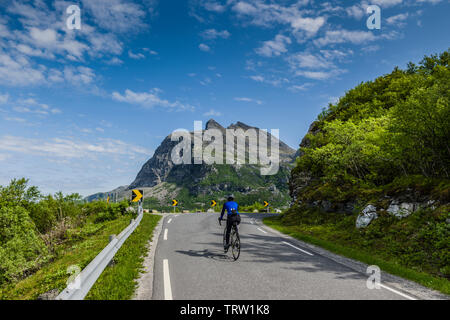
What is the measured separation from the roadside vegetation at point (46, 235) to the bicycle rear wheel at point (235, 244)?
4.79m

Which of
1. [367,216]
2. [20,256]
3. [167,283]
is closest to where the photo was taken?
[167,283]

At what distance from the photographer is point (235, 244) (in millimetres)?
8734

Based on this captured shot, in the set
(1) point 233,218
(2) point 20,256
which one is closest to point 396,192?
(1) point 233,218

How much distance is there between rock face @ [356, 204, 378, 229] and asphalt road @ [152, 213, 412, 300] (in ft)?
17.0

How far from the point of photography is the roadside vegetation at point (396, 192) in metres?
9.60

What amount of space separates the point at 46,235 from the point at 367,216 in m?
20.3

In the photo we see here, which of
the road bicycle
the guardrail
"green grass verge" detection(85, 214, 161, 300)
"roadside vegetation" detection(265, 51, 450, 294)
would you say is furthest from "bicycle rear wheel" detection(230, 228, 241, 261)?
"roadside vegetation" detection(265, 51, 450, 294)

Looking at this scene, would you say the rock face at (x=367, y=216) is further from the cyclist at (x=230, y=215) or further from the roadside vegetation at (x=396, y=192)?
the cyclist at (x=230, y=215)

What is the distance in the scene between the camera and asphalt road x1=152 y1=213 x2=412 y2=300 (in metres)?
5.54

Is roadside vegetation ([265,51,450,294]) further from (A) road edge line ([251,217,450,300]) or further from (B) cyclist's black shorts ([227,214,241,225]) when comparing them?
(B) cyclist's black shorts ([227,214,241,225])

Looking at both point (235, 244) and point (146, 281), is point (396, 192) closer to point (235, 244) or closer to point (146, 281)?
point (235, 244)

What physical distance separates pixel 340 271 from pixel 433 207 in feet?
21.9

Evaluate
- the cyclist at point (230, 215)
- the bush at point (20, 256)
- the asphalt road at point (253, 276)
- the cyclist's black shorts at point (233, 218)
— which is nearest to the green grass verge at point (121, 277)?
→ the asphalt road at point (253, 276)
